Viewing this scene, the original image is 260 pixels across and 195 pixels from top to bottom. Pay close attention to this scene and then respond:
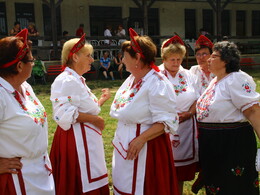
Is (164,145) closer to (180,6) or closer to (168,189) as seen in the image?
(168,189)

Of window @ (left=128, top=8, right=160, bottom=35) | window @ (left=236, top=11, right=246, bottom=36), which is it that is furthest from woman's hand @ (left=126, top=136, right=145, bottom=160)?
window @ (left=236, top=11, right=246, bottom=36)

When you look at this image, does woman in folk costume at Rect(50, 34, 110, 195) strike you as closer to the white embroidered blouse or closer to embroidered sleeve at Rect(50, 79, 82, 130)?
embroidered sleeve at Rect(50, 79, 82, 130)

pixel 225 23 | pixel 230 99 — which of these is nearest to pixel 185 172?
pixel 230 99

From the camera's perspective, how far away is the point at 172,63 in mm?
3172

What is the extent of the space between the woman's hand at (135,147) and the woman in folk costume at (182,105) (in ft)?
2.75

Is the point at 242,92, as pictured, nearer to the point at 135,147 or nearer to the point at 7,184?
the point at 135,147

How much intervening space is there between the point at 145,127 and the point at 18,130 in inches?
37.9

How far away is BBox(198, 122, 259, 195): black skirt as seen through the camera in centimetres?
276

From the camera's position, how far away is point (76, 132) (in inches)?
108

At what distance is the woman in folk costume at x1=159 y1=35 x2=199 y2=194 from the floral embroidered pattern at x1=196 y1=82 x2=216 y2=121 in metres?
0.27

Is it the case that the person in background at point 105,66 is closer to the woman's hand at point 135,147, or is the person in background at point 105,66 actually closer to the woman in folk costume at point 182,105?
the woman in folk costume at point 182,105

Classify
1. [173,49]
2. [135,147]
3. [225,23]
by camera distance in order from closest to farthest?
1. [135,147]
2. [173,49]
3. [225,23]

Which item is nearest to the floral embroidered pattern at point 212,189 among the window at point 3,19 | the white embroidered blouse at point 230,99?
the white embroidered blouse at point 230,99

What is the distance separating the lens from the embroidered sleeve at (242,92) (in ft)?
8.55
